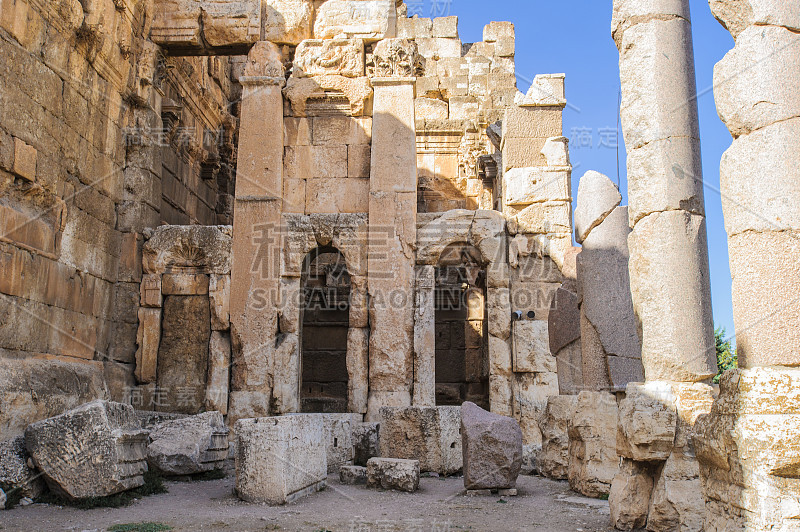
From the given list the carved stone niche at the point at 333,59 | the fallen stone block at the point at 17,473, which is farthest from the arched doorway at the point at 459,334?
the fallen stone block at the point at 17,473

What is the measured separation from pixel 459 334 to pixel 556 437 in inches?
236

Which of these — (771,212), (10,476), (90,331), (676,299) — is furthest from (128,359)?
(771,212)

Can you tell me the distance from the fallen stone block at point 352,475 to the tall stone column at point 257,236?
2.40m

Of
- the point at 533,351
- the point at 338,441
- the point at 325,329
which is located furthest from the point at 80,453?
the point at 325,329

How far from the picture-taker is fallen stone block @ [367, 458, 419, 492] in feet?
23.0

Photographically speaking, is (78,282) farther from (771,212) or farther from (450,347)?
(771,212)

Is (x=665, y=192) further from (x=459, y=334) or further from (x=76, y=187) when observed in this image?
(x=459, y=334)

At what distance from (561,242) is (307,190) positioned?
3.90 m

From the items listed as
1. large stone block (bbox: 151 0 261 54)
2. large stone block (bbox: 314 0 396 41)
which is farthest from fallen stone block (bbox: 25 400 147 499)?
large stone block (bbox: 314 0 396 41)

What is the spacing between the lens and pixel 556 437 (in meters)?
7.88

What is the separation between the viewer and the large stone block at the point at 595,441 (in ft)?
21.4

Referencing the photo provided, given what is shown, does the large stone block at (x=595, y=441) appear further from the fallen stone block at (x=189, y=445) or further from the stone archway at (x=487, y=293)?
the fallen stone block at (x=189, y=445)

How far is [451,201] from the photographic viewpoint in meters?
15.5

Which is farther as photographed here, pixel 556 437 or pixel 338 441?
pixel 338 441
